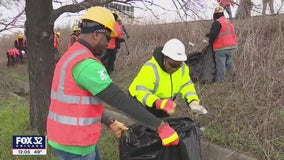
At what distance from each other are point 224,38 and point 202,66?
0.65 m

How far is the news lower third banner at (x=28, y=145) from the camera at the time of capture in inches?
155

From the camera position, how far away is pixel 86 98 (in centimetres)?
238

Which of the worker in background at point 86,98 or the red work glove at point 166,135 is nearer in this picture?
the worker in background at point 86,98

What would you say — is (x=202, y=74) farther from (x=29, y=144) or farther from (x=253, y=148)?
(x=29, y=144)

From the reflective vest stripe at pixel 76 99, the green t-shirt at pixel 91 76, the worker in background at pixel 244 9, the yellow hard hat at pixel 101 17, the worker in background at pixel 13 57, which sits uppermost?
the worker in background at pixel 244 9

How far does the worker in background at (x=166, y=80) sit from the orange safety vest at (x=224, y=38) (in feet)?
12.2

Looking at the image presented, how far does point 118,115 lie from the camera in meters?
6.21

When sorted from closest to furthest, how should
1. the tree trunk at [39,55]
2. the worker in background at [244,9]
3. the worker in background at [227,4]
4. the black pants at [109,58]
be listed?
the tree trunk at [39,55]
the worker in background at [227,4]
the worker in background at [244,9]
the black pants at [109,58]

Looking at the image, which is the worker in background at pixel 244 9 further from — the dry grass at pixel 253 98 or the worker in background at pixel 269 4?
the worker in background at pixel 269 4

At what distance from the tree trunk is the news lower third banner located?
1.30 m

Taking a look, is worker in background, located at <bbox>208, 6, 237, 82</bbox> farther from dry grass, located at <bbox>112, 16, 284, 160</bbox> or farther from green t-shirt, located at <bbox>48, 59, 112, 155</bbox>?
green t-shirt, located at <bbox>48, 59, 112, 155</bbox>

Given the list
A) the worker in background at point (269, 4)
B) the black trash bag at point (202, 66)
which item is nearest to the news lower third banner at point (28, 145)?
the black trash bag at point (202, 66)

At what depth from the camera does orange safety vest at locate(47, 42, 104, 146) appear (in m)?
2.38

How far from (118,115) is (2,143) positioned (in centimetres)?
185
